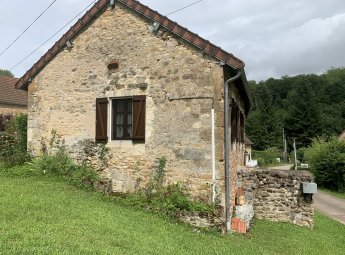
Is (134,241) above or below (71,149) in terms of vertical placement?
below

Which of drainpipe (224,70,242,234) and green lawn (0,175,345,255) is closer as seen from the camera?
green lawn (0,175,345,255)

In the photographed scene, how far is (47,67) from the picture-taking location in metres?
12.5

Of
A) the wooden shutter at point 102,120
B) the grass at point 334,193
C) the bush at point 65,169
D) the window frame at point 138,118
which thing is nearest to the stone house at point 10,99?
the bush at point 65,169

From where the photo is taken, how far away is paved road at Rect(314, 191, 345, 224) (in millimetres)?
16812

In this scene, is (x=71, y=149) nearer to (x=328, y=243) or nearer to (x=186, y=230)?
(x=186, y=230)

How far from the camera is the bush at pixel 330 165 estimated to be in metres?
26.6

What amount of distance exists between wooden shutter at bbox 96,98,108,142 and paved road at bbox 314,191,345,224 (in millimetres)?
10694

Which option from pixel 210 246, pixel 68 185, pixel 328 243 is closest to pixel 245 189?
pixel 328 243

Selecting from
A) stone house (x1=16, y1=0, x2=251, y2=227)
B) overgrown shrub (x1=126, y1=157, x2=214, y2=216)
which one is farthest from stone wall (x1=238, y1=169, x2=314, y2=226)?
overgrown shrub (x1=126, y1=157, x2=214, y2=216)

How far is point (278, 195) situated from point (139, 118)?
17.8 feet

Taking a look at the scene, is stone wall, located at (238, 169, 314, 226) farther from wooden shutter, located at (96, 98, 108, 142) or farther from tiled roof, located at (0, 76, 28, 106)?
tiled roof, located at (0, 76, 28, 106)

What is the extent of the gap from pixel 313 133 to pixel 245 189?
57.6 m

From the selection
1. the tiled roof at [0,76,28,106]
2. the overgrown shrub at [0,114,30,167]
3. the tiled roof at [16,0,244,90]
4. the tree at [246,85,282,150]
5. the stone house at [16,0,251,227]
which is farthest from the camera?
the tree at [246,85,282,150]

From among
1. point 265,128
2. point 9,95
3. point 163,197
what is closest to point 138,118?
point 163,197
